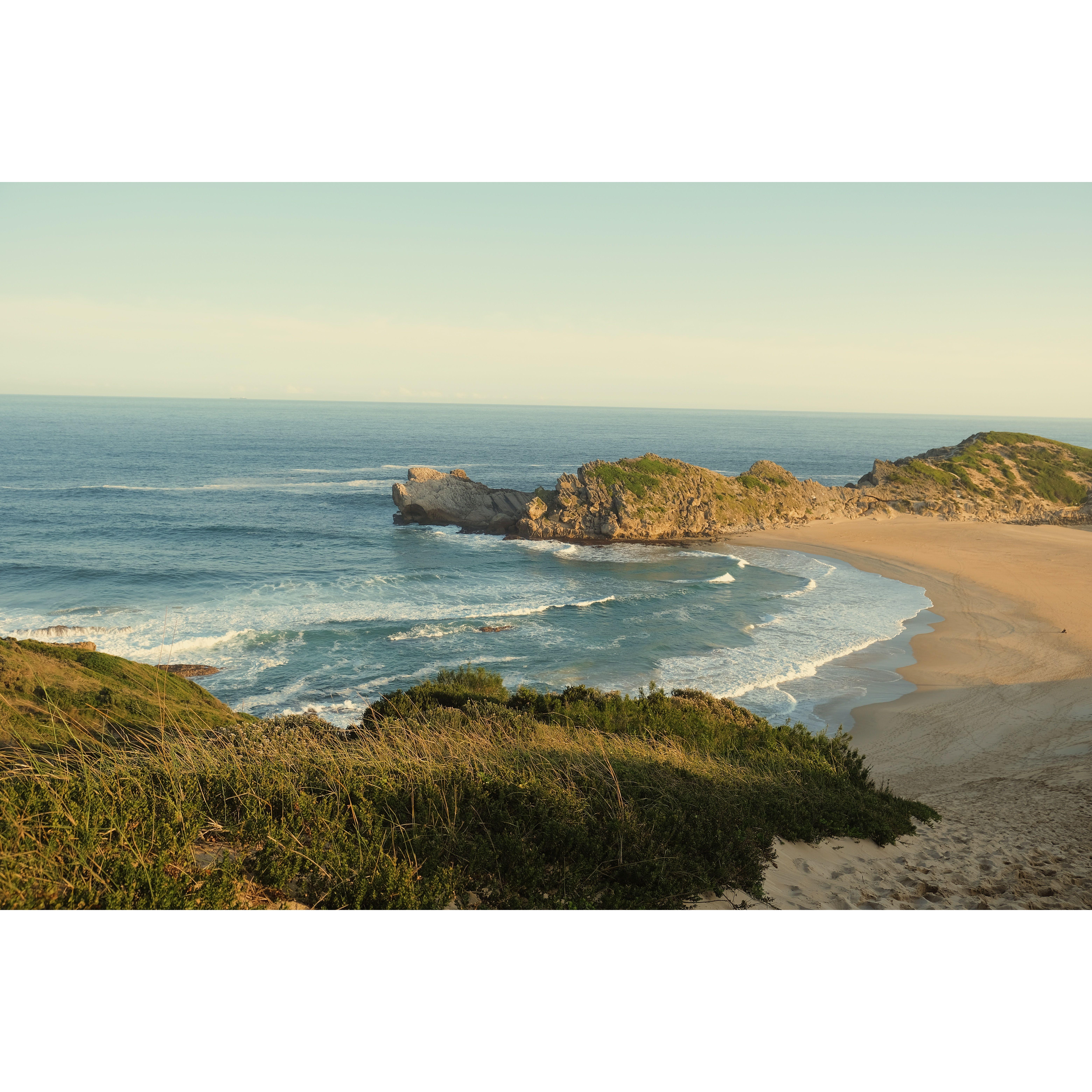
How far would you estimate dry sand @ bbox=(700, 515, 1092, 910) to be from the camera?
23.5 feet

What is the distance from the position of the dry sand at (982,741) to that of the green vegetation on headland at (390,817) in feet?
2.22

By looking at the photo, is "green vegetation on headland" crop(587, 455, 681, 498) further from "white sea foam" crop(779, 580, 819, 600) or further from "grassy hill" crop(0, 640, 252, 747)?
"grassy hill" crop(0, 640, 252, 747)

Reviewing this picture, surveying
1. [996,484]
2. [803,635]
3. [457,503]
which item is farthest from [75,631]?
[996,484]

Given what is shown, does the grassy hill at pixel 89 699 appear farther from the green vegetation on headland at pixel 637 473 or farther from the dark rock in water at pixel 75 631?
the green vegetation on headland at pixel 637 473

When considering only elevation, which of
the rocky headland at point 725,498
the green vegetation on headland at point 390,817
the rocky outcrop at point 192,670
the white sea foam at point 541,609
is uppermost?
the rocky headland at point 725,498

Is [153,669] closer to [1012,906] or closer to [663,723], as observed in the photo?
[663,723]

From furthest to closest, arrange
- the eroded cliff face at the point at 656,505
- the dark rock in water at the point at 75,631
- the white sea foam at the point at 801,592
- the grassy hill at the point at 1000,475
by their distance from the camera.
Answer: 1. the grassy hill at the point at 1000,475
2. the eroded cliff face at the point at 656,505
3. the white sea foam at the point at 801,592
4. the dark rock in water at the point at 75,631

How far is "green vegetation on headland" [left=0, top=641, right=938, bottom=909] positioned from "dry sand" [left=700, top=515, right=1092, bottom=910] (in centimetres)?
68

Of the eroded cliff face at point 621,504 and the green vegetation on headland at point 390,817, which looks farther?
the eroded cliff face at point 621,504

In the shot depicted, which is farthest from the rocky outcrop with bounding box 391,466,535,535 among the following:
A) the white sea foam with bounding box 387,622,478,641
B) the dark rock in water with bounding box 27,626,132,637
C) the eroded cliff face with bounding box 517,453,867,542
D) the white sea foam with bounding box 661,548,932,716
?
the dark rock in water with bounding box 27,626,132,637

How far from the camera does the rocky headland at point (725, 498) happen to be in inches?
1892

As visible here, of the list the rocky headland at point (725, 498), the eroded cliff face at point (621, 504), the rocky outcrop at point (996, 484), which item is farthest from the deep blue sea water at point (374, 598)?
the rocky outcrop at point (996, 484)

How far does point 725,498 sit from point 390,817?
4883 cm

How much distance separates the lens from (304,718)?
39.8ft
